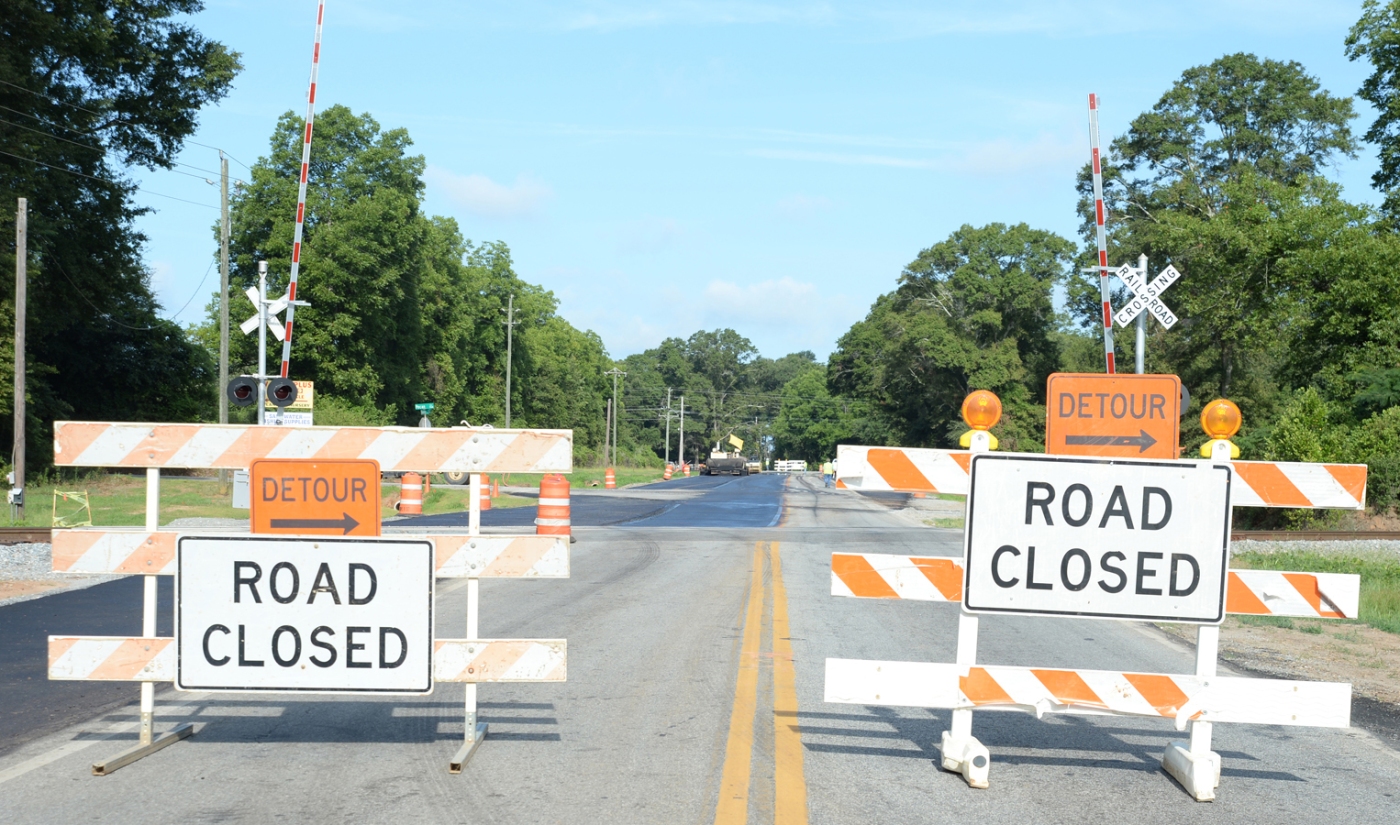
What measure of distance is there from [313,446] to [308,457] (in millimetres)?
63

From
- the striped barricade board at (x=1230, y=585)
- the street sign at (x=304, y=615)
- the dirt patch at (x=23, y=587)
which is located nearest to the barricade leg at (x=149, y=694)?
the street sign at (x=304, y=615)

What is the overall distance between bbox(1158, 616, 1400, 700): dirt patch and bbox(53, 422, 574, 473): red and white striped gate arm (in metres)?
6.30

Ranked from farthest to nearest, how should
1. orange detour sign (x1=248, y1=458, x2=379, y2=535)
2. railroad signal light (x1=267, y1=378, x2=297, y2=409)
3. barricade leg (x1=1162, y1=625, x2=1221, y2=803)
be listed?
1. railroad signal light (x1=267, y1=378, x2=297, y2=409)
2. orange detour sign (x1=248, y1=458, x2=379, y2=535)
3. barricade leg (x1=1162, y1=625, x2=1221, y2=803)

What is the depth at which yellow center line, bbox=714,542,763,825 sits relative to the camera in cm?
513

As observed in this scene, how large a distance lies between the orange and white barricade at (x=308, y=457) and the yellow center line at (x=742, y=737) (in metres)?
1.04

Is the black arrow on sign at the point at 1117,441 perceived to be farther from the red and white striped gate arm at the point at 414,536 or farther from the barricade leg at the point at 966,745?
the red and white striped gate arm at the point at 414,536

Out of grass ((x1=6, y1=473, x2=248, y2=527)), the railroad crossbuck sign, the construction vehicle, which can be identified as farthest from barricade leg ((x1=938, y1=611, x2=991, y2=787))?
the construction vehicle

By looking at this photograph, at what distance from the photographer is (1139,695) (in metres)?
5.75

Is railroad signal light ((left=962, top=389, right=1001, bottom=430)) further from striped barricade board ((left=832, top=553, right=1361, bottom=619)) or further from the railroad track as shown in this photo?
the railroad track

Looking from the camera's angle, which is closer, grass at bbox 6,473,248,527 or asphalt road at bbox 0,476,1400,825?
asphalt road at bbox 0,476,1400,825

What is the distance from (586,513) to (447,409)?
4793 cm

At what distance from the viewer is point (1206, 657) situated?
5801 millimetres

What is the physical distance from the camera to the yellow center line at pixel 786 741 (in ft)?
17.0

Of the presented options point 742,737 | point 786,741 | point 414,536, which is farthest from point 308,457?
point 786,741
